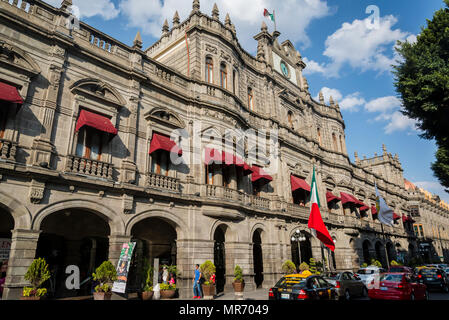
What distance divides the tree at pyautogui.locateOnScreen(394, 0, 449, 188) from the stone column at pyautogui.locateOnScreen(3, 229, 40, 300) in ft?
65.0

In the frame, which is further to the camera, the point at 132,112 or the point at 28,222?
the point at 132,112

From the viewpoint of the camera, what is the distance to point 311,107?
32562 mm

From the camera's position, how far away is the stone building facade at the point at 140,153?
11.9 m

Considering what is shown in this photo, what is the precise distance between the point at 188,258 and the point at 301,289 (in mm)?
6949

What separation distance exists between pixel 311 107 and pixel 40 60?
2651cm

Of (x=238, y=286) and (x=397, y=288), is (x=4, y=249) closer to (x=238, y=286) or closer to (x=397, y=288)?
(x=238, y=286)

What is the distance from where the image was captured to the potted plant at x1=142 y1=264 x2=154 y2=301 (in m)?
13.3

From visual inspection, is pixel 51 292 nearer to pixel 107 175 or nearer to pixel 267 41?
pixel 107 175

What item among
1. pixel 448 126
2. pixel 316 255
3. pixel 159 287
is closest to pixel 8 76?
pixel 159 287

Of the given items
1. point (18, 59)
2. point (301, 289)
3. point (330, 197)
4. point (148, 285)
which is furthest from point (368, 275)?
point (18, 59)

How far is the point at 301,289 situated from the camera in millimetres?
10508

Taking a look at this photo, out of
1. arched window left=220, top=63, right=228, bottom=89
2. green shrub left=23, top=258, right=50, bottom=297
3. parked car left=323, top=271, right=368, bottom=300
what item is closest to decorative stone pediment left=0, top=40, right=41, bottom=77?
green shrub left=23, top=258, right=50, bottom=297

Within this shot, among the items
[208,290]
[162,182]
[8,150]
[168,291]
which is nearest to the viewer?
[8,150]

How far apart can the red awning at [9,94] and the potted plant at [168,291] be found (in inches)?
395
